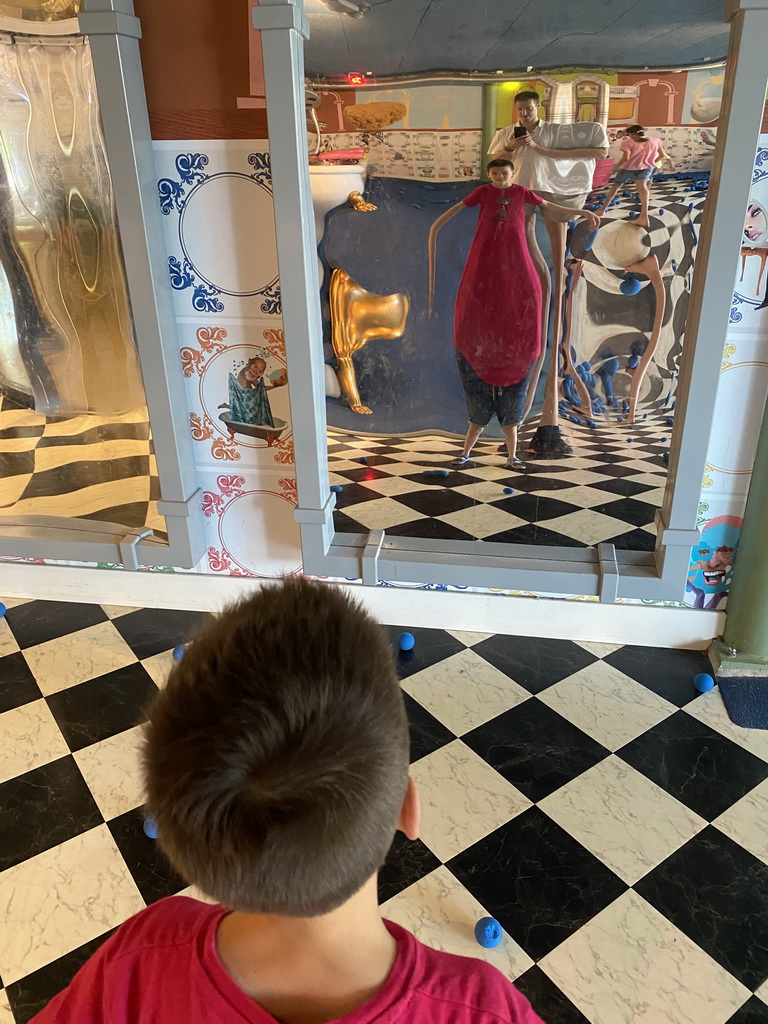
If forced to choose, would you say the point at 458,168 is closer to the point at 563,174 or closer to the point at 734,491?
the point at 563,174

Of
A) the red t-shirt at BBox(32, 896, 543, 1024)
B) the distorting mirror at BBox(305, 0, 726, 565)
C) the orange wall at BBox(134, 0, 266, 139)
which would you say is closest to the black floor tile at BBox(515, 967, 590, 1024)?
the red t-shirt at BBox(32, 896, 543, 1024)

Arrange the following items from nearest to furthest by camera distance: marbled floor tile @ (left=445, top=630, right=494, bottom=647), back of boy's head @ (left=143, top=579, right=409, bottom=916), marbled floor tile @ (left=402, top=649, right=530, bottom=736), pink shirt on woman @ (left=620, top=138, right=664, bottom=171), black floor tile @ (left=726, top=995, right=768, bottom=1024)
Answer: back of boy's head @ (left=143, top=579, right=409, bottom=916), black floor tile @ (left=726, top=995, right=768, bottom=1024), pink shirt on woman @ (left=620, top=138, right=664, bottom=171), marbled floor tile @ (left=402, top=649, right=530, bottom=736), marbled floor tile @ (left=445, top=630, right=494, bottom=647)

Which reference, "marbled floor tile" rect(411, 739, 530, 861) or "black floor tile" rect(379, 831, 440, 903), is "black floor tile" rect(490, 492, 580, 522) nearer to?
"marbled floor tile" rect(411, 739, 530, 861)

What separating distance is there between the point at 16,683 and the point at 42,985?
2.43 ft

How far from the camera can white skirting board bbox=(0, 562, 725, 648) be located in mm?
1602

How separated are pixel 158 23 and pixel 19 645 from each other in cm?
134

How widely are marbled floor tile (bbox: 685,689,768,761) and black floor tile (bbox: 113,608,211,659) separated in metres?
1.08

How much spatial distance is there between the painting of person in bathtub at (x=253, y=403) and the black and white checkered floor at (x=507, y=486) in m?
0.15

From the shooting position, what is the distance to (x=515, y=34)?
120 cm

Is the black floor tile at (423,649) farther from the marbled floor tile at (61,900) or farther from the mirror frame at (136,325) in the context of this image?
the marbled floor tile at (61,900)

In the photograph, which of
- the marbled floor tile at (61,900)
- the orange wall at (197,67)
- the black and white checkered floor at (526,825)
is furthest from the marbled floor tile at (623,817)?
the orange wall at (197,67)

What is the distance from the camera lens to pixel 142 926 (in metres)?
0.52

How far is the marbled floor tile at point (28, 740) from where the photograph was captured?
132 centimetres

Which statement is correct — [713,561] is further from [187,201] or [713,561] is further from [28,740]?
[28,740]
